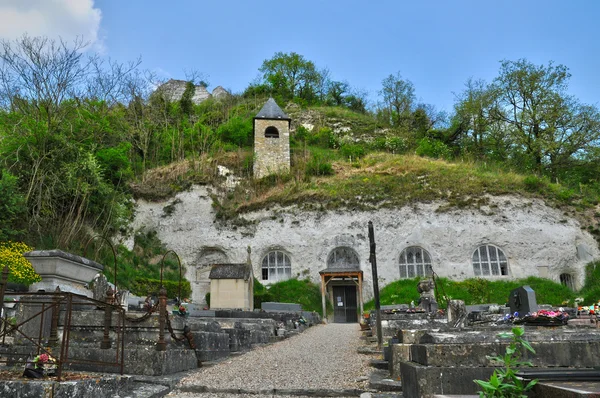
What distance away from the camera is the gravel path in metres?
6.03

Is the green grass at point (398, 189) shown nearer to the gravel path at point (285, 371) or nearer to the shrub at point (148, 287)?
the shrub at point (148, 287)

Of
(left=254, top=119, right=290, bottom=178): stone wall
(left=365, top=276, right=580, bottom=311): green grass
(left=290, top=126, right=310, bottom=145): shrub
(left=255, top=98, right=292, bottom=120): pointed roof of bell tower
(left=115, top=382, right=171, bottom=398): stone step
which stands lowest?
(left=115, top=382, right=171, bottom=398): stone step

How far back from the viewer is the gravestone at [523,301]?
9719 millimetres

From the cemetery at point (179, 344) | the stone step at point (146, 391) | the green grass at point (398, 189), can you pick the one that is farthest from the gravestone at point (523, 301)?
the green grass at point (398, 189)

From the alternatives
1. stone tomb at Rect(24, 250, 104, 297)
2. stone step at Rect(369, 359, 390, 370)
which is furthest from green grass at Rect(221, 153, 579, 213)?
stone tomb at Rect(24, 250, 104, 297)

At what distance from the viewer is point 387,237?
2731 cm

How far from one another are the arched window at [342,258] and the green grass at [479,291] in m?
2.63

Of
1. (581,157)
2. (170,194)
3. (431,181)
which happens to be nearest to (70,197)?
(170,194)

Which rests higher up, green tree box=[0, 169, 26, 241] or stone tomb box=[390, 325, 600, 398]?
green tree box=[0, 169, 26, 241]

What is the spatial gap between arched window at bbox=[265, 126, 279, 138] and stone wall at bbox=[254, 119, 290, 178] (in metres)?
0.29

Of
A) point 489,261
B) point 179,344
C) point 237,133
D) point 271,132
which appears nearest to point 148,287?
point 179,344

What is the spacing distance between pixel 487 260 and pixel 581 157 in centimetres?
1696

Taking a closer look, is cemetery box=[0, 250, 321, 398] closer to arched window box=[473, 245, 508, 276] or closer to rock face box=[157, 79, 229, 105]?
arched window box=[473, 245, 508, 276]

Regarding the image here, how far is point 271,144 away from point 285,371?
2833 cm
